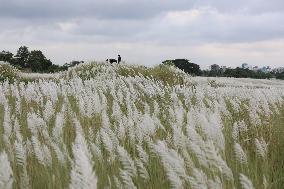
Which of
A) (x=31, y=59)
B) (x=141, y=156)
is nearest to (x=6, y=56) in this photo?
(x=31, y=59)

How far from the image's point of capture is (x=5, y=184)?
6.14ft

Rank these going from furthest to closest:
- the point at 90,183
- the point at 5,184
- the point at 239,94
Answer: the point at 239,94 → the point at 5,184 → the point at 90,183

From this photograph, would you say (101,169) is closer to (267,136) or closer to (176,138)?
(176,138)

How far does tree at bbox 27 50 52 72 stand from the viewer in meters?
52.1

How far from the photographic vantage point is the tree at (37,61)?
5206 centimetres

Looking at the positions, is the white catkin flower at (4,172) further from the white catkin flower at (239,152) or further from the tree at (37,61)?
the tree at (37,61)

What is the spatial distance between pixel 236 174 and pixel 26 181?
55.9 inches

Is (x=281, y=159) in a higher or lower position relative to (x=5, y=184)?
lower

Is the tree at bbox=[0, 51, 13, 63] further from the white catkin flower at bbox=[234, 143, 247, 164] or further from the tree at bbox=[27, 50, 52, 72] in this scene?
the white catkin flower at bbox=[234, 143, 247, 164]

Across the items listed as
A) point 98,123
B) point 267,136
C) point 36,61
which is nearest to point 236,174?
point 267,136

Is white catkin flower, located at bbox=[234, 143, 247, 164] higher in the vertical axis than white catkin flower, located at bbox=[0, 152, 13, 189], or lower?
lower

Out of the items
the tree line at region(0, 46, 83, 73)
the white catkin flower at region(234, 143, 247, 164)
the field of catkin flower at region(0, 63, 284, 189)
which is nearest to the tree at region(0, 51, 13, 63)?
the tree line at region(0, 46, 83, 73)

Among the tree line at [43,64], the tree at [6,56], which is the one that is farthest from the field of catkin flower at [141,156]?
the tree at [6,56]

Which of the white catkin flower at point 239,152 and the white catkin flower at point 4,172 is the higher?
the white catkin flower at point 4,172
